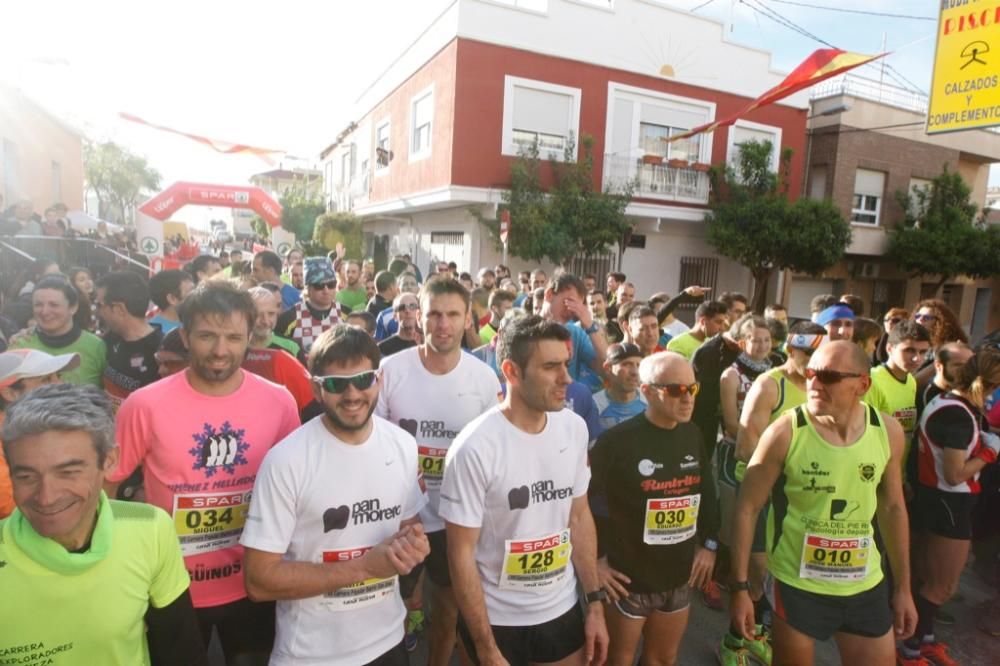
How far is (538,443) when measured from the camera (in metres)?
2.31

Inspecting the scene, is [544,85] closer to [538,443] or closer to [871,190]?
[871,190]

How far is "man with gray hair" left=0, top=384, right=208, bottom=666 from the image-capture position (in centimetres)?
147

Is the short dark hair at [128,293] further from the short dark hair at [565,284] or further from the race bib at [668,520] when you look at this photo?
the race bib at [668,520]

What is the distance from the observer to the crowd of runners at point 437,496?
160cm

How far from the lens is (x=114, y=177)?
48469 millimetres

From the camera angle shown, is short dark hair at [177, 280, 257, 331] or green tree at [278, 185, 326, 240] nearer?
short dark hair at [177, 280, 257, 331]

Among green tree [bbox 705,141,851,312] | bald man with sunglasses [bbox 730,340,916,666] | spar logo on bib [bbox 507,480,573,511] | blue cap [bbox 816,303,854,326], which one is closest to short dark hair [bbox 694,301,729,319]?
blue cap [bbox 816,303,854,326]

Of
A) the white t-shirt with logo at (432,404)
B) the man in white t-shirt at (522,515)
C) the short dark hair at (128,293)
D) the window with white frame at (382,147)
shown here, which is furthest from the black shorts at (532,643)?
the window with white frame at (382,147)

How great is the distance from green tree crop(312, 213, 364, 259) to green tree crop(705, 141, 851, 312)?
42.1 ft

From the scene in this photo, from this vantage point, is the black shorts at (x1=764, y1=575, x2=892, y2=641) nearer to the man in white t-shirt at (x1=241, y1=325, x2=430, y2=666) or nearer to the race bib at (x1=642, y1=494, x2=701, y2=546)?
the race bib at (x1=642, y1=494, x2=701, y2=546)

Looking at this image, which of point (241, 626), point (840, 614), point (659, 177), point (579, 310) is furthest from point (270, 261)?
point (659, 177)

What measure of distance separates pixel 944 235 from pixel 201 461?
22.0m

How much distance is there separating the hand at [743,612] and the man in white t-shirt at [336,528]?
5.04 feet

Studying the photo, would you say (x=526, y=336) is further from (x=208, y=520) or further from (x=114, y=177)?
(x=114, y=177)
